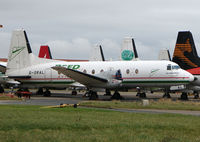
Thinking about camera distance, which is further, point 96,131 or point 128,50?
point 128,50

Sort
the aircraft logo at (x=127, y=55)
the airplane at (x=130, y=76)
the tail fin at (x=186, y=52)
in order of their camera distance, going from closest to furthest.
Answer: the airplane at (x=130, y=76), the tail fin at (x=186, y=52), the aircraft logo at (x=127, y=55)

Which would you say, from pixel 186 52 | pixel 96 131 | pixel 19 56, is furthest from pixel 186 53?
pixel 96 131

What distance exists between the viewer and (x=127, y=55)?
53.3 metres

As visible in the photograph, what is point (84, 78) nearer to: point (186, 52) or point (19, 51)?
point (19, 51)

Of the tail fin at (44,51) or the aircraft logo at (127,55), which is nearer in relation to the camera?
the aircraft logo at (127,55)

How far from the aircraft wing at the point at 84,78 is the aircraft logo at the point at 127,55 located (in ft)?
68.6

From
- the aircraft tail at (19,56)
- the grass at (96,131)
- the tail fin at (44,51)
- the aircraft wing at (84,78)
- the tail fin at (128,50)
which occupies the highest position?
the tail fin at (44,51)

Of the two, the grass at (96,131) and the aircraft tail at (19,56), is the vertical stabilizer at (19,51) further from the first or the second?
the grass at (96,131)

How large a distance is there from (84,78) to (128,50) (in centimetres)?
2229

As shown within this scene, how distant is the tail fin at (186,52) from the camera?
38156 millimetres

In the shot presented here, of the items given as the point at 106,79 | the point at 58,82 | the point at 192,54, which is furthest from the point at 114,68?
the point at 192,54

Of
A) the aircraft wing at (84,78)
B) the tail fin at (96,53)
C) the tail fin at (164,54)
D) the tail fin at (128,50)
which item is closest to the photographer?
the aircraft wing at (84,78)

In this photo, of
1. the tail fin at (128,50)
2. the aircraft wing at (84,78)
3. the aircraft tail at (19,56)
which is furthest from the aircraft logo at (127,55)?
the aircraft wing at (84,78)

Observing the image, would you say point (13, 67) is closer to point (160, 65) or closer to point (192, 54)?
point (160, 65)
